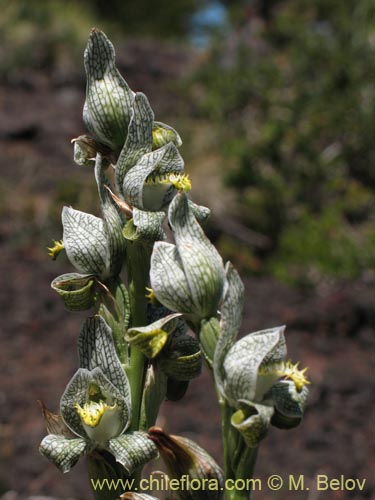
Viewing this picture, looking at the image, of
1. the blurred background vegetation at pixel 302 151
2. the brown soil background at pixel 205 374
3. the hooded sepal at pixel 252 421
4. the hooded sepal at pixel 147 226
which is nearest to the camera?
the hooded sepal at pixel 252 421

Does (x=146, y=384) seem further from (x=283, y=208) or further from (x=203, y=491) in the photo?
(x=283, y=208)

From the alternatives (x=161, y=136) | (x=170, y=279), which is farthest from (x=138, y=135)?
(x=170, y=279)

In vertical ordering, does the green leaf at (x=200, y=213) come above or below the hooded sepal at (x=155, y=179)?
below

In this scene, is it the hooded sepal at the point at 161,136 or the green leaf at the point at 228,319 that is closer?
the green leaf at the point at 228,319

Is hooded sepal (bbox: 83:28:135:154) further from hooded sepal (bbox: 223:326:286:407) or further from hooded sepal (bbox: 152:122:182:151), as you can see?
hooded sepal (bbox: 223:326:286:407)

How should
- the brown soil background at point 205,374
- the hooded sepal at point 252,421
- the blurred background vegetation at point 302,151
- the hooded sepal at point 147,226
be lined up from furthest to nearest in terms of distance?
1. the blurred background vegetation at point 302,151
2. the brown soil background at point 205,374
3. the hooded sepal at point 147,226
4. the hooded sepal at point 252,421

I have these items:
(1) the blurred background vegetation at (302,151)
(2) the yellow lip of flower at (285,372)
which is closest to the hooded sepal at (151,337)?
(2) the yellow lip of flower at (285,372)

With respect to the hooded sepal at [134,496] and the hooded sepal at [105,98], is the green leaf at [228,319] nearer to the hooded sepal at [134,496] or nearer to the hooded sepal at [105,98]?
the hooded sepal at [134,496]
